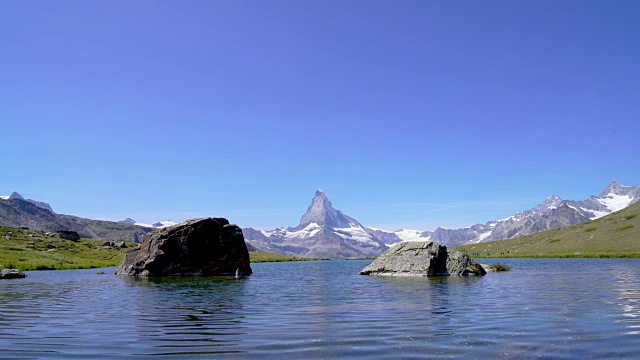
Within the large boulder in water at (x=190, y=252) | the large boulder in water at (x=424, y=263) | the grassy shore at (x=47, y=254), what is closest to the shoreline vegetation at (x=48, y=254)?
the grassy shore at (x=47, y=254)

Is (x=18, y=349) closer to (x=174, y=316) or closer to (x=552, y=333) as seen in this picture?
(x=174, y=316)

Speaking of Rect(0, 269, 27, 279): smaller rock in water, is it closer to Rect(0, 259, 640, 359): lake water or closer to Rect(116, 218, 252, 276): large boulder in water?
Rect(116, 218, 252, 276): large boulder in water

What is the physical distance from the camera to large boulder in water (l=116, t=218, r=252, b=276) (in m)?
64.3

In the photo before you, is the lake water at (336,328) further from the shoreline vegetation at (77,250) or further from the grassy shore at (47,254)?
the grassy shore at (47,254)

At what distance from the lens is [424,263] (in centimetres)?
5581

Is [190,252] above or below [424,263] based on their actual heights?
above

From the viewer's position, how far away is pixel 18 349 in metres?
13.0

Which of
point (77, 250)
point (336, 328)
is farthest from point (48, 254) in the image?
point (336, 328)

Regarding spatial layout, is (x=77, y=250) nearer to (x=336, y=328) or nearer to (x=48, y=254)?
(x=48, y=254)

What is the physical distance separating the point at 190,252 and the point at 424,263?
35.8 meters

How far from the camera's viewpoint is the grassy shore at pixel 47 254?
8991cm

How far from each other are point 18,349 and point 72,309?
12.9 metres

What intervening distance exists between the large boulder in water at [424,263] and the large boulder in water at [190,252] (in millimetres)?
22743

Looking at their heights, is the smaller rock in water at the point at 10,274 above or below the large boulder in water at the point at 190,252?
below
